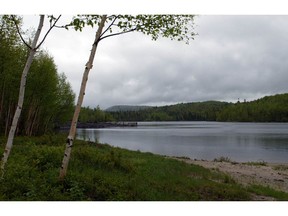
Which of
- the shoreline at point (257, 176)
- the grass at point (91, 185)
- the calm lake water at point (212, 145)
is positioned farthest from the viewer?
the calm lake water at point (212, 145)

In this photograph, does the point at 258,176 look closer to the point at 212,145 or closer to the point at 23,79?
the point at 23,79

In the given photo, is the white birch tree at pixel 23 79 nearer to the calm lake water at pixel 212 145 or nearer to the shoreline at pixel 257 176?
the shoreline at pixel 257 176

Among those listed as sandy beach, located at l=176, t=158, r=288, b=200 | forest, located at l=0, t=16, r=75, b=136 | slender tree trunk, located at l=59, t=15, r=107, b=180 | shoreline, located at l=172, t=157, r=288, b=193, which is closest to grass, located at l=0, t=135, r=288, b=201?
slender tree trunk, located at l=59, t=15, r=107, b=180

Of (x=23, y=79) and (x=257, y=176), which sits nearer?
(x=23, y=79)

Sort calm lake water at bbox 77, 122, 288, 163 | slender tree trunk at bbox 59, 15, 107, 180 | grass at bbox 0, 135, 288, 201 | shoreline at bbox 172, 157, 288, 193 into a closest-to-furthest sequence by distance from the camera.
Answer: grass at bbox 0, 135, 288, 201
slender tree trunk at bbox 59, 15, 107, 180
shoreline at bbox 172, 157, 288, 193
calm lake water at bbox 77, 122, 288, 163

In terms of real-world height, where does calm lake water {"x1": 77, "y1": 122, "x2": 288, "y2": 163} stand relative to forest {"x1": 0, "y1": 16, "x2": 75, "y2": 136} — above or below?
below

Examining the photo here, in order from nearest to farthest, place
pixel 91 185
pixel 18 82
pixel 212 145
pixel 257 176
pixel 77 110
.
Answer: pixel 77 110 → pixel 91 185 → pixel 257 176 → pixel 18 82 → pixel 212 145

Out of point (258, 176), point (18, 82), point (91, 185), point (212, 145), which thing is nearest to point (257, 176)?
point (258, 176)

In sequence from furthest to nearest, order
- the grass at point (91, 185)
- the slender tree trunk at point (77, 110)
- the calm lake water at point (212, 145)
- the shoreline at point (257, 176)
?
the calm lake water at point (212, 145)
the shoreline at point (257, 176)
the slender tree trunk at point (77, 110)
the grass at point (91, 185)

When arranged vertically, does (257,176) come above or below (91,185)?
below

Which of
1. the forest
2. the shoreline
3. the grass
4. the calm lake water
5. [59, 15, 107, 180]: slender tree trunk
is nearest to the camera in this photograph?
the grass

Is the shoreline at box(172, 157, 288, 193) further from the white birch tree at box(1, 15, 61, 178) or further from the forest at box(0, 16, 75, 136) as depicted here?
the forest at box(0, 16, 75, 136)

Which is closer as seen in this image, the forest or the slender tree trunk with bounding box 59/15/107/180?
the slender tree trunk with bounding box 59/15/107/180

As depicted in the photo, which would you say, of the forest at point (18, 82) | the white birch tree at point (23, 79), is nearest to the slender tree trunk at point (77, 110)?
the white birch tree at point (23, 79)
